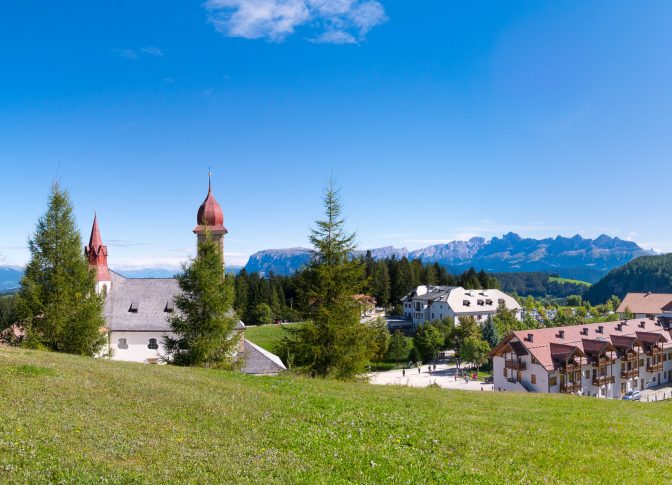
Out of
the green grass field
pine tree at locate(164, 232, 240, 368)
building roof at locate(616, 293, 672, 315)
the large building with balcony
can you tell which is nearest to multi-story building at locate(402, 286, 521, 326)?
building roof at locate(616, 293, 672, 315)

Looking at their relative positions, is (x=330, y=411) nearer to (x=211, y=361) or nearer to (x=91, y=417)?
(x=91, y=417)

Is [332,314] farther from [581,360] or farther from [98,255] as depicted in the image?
[581,360]

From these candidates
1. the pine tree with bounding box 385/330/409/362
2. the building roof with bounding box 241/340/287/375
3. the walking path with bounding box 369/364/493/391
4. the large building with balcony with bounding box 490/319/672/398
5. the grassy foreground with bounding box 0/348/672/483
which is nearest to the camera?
the grassy foreground with bounding box 0/348/672/483

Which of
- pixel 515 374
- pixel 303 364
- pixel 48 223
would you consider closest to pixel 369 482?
pixel 303 364

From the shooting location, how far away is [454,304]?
102375 mm

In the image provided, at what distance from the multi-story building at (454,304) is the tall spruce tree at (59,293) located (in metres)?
80.0

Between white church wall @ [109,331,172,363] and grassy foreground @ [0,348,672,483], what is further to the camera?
white church wall @ [109,331,172,363]

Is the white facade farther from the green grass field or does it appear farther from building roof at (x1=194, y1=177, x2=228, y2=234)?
the green grass field

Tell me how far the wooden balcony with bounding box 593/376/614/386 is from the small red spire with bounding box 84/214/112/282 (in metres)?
61.3

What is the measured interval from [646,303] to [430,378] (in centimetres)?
6932

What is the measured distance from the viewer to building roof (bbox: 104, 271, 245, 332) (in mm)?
47094

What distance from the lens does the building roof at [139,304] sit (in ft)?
155

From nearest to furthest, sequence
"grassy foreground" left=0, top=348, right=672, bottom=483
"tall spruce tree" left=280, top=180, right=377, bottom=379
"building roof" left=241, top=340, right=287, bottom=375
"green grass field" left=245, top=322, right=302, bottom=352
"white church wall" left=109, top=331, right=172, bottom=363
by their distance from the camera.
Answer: "grassy foreground" left=0, top=348, right=672, bottom=483 → "tall spruce tree" left=280, top=180, right=377, bottom=379 → "building roof" left=241, top=340, right=287, bottom=375 → "white church wall" left=109, top=331, right=172, bottom=363 → "green grass field" left=245, top=322, right=302, bottom=352

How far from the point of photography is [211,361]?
31.5 m
